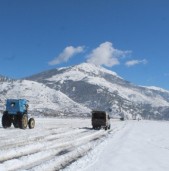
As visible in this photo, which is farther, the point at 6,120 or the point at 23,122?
the point at 6,120

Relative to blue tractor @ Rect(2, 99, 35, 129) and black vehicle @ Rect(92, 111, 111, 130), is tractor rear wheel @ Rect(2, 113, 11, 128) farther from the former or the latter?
black vehicle @ Rect(92, 111, 111, 130)

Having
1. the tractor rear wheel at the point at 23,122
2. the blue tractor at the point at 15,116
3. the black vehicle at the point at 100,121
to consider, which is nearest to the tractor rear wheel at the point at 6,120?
the blue tractor at the point at 15,116

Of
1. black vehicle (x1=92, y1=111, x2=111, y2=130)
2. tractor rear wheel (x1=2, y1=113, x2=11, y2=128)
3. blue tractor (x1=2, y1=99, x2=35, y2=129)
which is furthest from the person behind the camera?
black vehicle (x1=92, y1=111, x2=111, y2=130)

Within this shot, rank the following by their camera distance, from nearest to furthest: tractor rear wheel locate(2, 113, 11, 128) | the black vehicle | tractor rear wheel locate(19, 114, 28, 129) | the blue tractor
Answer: tractor rear wheel locate(19, 114, 28, 129) → the blue tractor → tractor rear wheel locate(2, 113, 11, 128) → the black vehicle

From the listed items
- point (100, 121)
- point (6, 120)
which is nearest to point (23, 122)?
point (6, 120)

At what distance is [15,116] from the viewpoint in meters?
37.2

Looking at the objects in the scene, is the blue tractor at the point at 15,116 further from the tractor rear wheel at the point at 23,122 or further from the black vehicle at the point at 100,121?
the black vehicle at the point at 100,121

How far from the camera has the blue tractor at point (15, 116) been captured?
36719 mm

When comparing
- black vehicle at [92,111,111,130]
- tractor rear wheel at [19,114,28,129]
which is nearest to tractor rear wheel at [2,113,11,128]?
tractor rear wheel at [19,114,28,129]

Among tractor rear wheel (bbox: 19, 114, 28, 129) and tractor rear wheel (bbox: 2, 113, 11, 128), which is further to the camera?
tractor rear wheel (bbox: 2, 113, 11, 128)

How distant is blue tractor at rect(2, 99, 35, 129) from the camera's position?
36.7 meters

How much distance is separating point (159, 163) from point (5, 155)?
7.04 m

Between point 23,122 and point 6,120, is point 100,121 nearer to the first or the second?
point 23,122

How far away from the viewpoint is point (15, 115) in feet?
122
